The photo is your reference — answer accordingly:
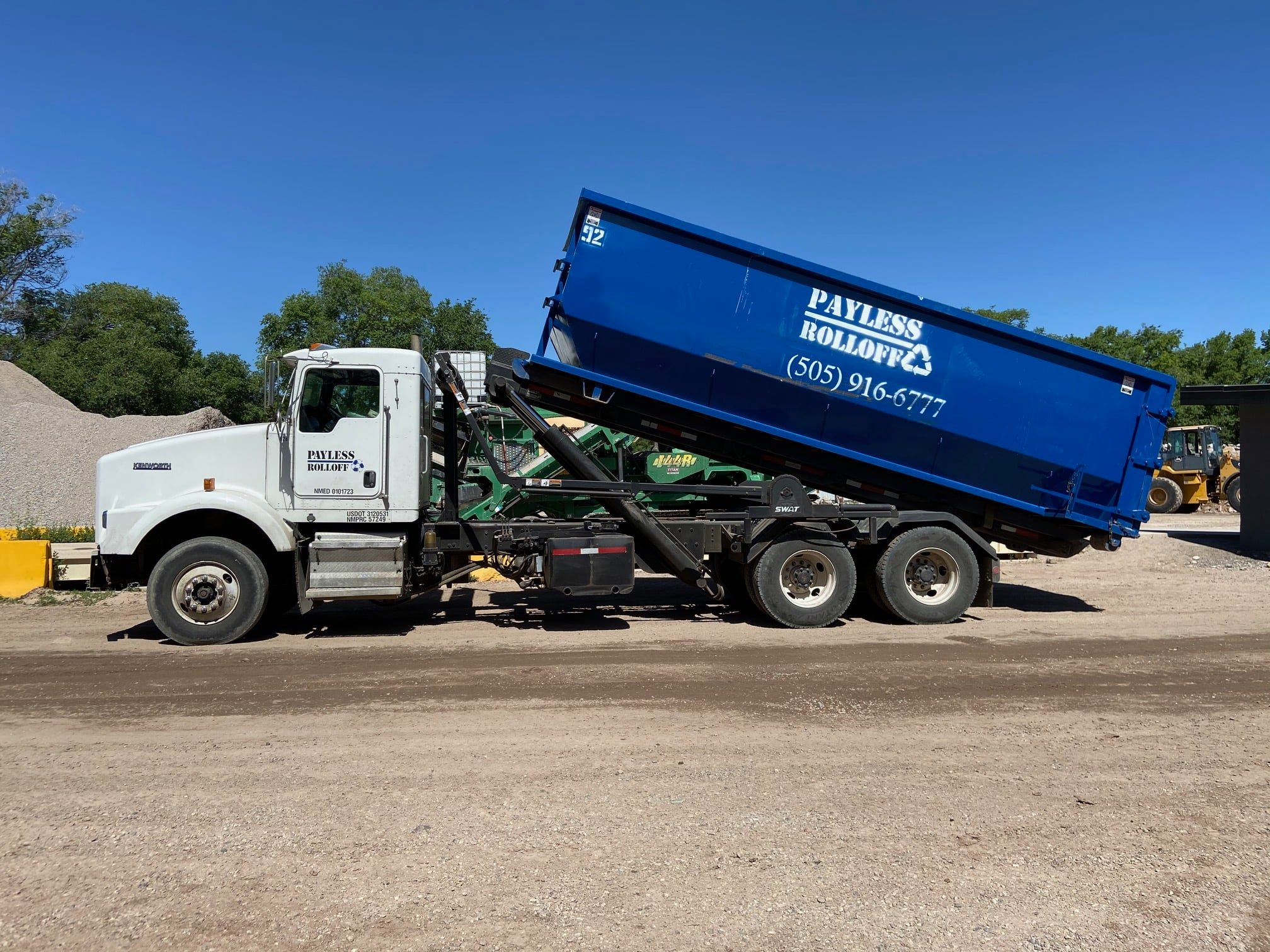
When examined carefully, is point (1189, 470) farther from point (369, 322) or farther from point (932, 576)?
point (369, 322)

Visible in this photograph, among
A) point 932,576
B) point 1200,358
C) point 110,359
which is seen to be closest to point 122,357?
point 110,359

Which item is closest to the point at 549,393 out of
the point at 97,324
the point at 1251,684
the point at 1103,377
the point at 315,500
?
the point at 315,500

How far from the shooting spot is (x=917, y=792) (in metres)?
4.05

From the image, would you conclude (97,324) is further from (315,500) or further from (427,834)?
(427,834)

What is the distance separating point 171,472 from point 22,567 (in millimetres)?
4084

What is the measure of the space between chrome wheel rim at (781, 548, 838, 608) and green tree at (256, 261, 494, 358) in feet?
82.9

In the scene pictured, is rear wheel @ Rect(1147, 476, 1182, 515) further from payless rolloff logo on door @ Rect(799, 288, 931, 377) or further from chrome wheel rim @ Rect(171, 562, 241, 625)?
chrome wheel rim @ Rect(171, 562, 241, 625)

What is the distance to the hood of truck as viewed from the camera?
290 inches

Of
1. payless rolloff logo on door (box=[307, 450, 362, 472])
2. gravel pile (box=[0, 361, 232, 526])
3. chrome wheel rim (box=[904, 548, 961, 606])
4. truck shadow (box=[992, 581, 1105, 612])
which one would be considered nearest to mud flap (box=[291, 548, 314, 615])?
payless rolloff logo on door (box=[307, 450, 362, 472])

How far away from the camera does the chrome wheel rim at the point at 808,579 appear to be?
8414 millimetres

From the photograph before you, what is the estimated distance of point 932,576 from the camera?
342 inches

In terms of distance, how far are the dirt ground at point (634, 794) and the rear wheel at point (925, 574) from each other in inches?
38.7

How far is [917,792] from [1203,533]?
1595cm

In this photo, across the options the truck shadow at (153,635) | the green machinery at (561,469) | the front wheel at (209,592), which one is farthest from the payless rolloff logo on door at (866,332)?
the truck shadow at (153,635)
